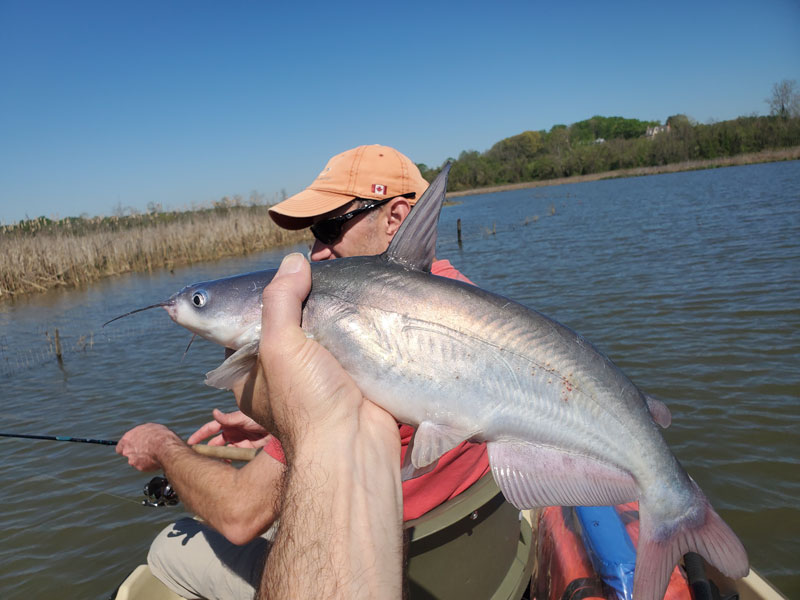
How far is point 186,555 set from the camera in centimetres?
278

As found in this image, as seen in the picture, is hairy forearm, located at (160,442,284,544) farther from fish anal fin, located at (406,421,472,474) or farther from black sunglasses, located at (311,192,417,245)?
black sunglasses, located at (311,192,417,245)

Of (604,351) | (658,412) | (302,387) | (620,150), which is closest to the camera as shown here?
(302,387)

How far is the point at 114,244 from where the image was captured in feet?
73.9

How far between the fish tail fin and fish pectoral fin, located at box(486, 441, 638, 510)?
0.40ft

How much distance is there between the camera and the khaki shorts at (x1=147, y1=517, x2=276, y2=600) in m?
2.55

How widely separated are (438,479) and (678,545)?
0.99m

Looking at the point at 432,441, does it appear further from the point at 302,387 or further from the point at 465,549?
the point at 465,549

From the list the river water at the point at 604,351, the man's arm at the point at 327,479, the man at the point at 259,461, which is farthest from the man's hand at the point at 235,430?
the river water at the point at 604,351

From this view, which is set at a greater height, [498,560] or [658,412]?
[658,412]

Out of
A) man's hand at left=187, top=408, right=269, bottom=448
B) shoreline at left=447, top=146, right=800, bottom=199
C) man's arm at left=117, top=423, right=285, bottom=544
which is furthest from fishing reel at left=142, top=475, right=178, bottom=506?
shoreline at left=447, top=146, right=800, bottom=199

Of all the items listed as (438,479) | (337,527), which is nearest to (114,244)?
(438,479)

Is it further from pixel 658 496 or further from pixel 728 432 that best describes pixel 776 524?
pixel 658 496

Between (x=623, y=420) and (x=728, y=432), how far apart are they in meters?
4.81

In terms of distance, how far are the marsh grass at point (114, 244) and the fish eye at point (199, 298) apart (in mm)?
21128
